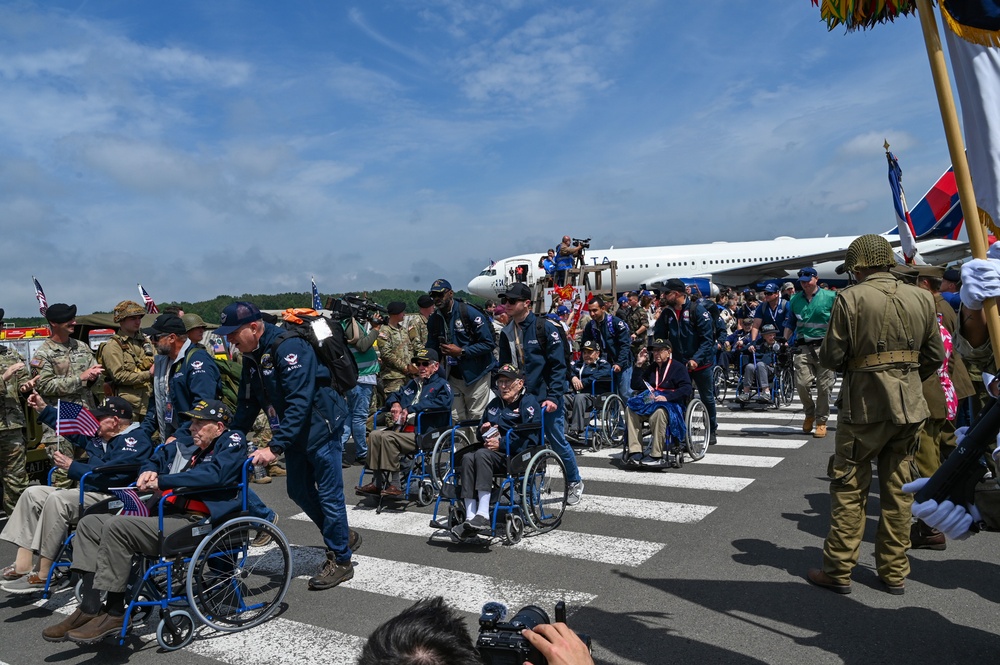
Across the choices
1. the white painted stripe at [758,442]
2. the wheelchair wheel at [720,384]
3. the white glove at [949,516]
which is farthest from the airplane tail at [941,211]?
the white glove at [949,516]

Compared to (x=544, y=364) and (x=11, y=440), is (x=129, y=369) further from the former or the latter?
(x=544, y=364)

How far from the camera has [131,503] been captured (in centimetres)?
461

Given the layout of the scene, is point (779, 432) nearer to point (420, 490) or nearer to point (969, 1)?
point (420, 490)

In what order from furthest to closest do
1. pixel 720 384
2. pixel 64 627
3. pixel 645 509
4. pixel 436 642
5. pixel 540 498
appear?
pixel 720 384
pixel 645 509
pixel 540 498
pixel 64 627
pixel 436 642

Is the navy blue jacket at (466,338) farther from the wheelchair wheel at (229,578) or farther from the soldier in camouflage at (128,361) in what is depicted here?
the wheelchair wheel at (229,578)

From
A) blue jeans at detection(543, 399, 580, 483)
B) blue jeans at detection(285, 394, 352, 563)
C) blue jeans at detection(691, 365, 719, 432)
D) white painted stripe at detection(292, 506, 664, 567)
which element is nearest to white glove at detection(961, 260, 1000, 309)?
white painted stripe at detection(292, 506, 664, 567)

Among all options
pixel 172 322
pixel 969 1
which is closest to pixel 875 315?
pixel 969 1

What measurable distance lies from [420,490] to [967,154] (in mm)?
5738

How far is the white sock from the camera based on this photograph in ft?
18.7

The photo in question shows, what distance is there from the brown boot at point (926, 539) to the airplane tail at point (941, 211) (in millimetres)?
12834

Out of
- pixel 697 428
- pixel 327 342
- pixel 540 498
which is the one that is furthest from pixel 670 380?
pixel 327 342

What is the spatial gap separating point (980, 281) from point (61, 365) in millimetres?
7713

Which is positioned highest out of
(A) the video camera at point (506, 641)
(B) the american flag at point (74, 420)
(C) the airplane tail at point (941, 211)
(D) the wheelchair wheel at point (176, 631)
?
(C) the airplane tail at point (941, 211)

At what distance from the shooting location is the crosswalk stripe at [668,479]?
746 centimetres
